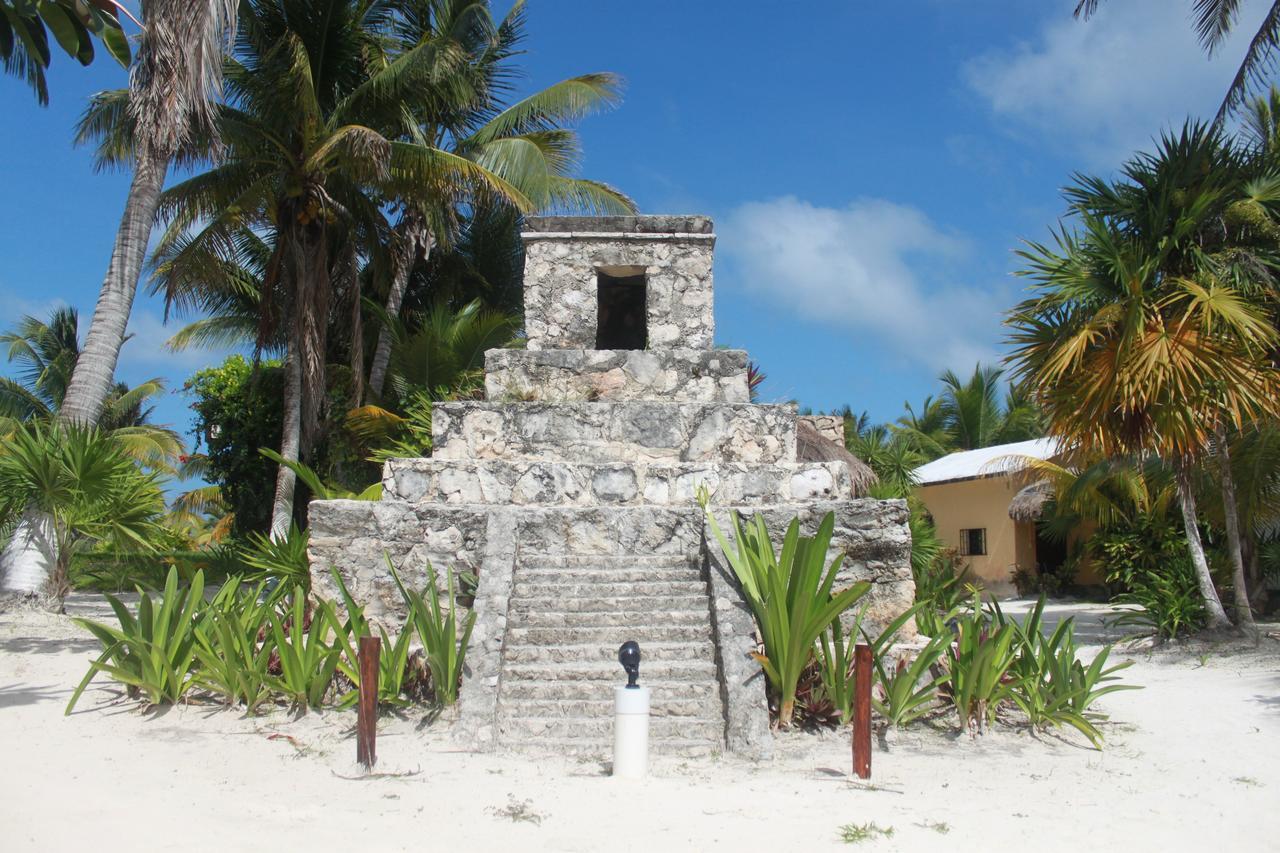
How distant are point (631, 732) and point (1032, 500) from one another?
15.7 metres

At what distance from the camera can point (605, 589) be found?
24.0ft

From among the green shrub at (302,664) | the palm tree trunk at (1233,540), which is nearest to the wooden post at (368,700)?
the green shrub at (302,664)

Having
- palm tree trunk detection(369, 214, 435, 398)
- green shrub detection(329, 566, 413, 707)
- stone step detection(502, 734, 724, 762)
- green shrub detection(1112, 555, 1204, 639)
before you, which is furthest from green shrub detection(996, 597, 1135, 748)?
palm tree trunk detection(369, 214, 435, 398)

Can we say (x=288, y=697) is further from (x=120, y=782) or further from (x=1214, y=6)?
(x=1214, y=6)

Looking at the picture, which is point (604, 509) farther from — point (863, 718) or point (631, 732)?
point (863, 718)

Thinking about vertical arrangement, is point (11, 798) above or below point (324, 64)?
below

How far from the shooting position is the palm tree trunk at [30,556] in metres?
9.52

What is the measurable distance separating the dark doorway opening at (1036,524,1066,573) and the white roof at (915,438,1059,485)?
1685mm

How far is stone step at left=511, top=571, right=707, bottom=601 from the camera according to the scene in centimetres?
725

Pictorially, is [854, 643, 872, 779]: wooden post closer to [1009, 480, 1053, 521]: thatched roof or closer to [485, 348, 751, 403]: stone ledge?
[485, 348, 751, 403]: stone ledge

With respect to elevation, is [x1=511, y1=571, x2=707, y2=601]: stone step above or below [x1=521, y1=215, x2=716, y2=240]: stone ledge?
below

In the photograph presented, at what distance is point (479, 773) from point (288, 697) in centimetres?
189

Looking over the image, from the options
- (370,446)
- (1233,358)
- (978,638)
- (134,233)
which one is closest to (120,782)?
(978,638)

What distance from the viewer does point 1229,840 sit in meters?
Answer: 4.68
